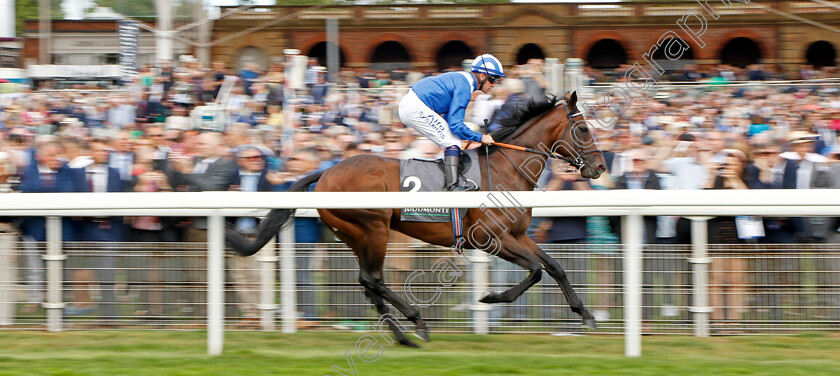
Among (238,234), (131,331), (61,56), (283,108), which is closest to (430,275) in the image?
(238,234)

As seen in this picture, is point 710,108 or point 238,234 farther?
point 710,108

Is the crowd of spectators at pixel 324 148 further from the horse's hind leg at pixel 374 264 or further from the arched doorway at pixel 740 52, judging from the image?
the arched doorway at pixel 740 52

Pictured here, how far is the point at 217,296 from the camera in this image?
4.43 metres

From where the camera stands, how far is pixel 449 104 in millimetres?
5508

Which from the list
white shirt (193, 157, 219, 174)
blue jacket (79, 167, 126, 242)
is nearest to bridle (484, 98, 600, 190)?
white shirt (193, 157, 219, 174)

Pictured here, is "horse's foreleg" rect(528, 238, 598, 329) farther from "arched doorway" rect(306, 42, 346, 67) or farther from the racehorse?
"arched doorway" rect(306, 42, 346, 67)

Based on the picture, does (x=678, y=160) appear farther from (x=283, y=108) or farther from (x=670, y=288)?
(x=283, y=108)

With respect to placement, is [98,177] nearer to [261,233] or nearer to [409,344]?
[261,233]

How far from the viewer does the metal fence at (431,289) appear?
489cm

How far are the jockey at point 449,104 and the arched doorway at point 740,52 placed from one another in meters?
21.9

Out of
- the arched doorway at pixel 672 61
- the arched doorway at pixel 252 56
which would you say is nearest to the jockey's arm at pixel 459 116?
the arched doorway at pixel 672 61

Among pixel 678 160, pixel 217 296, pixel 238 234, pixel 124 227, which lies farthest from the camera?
pixel 678 160

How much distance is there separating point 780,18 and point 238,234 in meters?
22.8

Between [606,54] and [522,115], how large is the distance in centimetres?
2227
